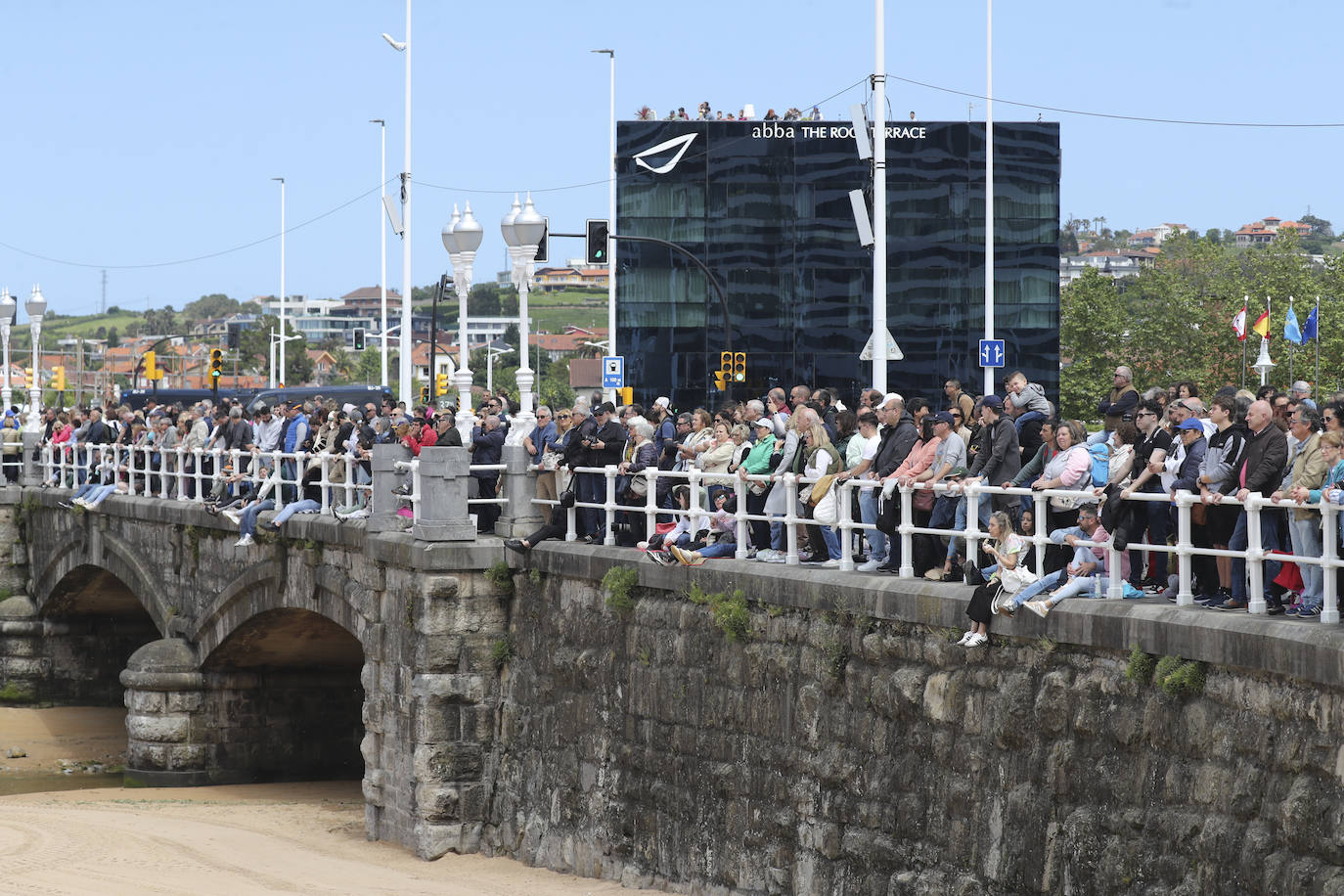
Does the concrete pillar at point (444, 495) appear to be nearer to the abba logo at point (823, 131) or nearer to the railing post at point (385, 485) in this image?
the railing post at point (385, 485)

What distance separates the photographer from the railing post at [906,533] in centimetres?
1187

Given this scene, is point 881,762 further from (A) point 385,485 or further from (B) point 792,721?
(A) point 385,485

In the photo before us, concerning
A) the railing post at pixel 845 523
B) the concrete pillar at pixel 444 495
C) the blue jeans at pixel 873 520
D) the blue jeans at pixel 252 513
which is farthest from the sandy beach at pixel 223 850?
the blue jeans at pixel 873 520

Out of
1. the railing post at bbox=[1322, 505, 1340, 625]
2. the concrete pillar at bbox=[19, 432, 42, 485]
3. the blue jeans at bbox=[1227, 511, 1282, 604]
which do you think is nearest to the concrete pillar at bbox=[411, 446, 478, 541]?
the blue jeans at bbox=[1227, 511, 1282, 604]

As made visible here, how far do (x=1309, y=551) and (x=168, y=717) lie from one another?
1871 centimetres

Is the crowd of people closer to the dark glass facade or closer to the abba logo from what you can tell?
the dark glass facade

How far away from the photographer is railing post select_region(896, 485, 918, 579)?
11.9m

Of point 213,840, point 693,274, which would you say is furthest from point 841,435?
point 693,274

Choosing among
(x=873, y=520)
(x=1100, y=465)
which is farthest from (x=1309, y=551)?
(x=873, y=520)

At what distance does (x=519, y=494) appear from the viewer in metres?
16.8

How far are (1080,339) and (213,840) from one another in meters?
49.5

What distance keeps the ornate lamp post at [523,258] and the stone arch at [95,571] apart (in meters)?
10.2

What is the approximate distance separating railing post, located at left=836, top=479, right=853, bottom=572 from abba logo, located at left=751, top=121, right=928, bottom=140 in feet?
117

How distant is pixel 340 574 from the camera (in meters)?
19.1
